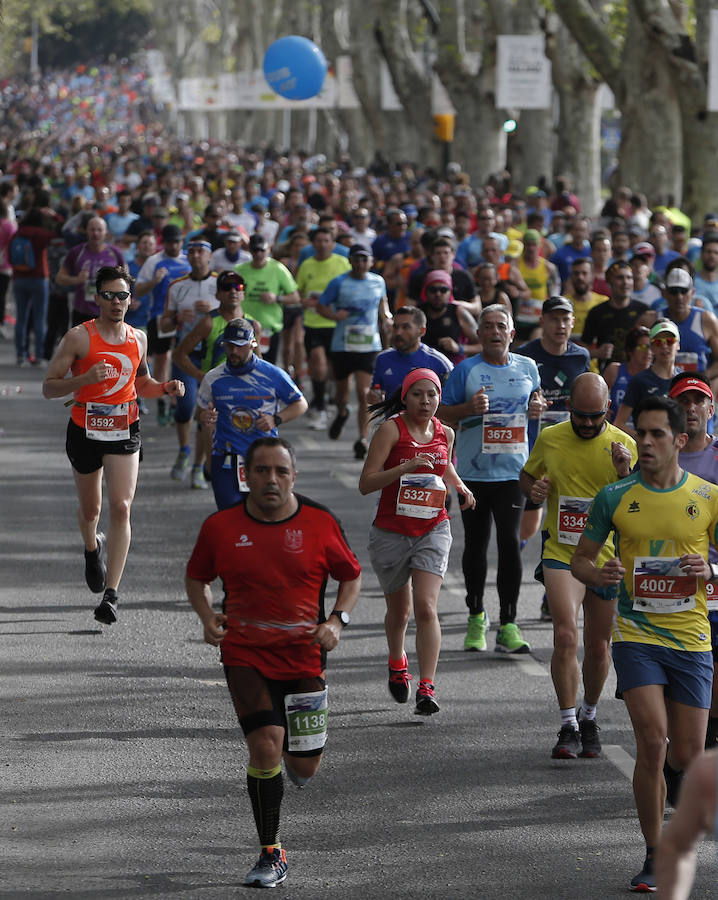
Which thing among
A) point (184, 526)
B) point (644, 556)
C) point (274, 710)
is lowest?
point (184, 526)

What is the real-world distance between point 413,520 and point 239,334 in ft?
6.14

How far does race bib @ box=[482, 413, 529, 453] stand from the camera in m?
10.7

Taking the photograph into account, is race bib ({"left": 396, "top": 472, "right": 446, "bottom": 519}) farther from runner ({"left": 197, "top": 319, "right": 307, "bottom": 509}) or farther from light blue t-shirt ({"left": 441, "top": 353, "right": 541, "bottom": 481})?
runner ({"left": 197, "top": 319, "right": 307, "bottom": 509})

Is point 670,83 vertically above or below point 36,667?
above

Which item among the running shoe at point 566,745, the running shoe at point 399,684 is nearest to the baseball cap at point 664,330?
the running shoe at point 399,684

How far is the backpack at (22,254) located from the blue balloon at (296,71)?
11164 millimetres

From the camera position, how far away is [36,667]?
10.0 m

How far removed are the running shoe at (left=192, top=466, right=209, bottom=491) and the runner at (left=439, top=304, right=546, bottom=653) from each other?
540 centimetres

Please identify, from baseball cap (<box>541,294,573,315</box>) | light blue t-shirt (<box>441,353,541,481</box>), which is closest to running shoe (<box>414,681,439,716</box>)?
light blue t-shirt (<box>441,353,541,481</box>)

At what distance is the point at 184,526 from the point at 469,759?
588cm

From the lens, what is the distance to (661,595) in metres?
6.89

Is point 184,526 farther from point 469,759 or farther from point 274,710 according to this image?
point 274,710

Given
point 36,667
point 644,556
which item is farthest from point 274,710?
point 36,667

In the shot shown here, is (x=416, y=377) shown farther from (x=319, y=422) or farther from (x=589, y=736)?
(x=319, y=422)
